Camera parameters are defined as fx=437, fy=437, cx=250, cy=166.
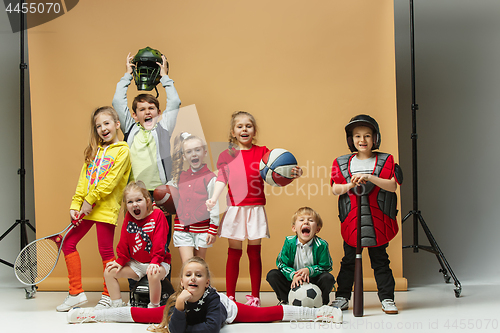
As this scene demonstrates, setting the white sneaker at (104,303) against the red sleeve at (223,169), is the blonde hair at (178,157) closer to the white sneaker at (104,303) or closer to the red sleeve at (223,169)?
the red sleeve at (223,169)

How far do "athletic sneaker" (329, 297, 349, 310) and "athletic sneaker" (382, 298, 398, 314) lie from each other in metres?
0.26

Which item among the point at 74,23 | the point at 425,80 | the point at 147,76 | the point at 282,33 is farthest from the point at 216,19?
the point at 425,80

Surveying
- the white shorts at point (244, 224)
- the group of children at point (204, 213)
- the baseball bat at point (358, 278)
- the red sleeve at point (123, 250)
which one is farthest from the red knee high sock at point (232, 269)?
the baseball bat at point (358, 278)

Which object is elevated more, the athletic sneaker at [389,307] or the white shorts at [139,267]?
the white shorts at [139,267]

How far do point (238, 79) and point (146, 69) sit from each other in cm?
99

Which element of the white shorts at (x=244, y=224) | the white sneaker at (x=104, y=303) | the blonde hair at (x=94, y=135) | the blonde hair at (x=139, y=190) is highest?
the blonde hair at (x=94, y=135)

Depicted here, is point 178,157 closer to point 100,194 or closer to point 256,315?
point 100,194

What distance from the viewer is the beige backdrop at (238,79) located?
13.4 feet

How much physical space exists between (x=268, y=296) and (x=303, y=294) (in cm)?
91

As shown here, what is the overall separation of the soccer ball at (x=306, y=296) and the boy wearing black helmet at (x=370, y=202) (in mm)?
267

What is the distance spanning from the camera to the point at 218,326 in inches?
98.0

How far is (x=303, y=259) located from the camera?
3146mm

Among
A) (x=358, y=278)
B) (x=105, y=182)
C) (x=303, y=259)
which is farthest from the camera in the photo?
(x=105, y=182)

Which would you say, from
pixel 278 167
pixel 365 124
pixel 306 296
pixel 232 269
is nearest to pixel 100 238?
pixel 232 269
